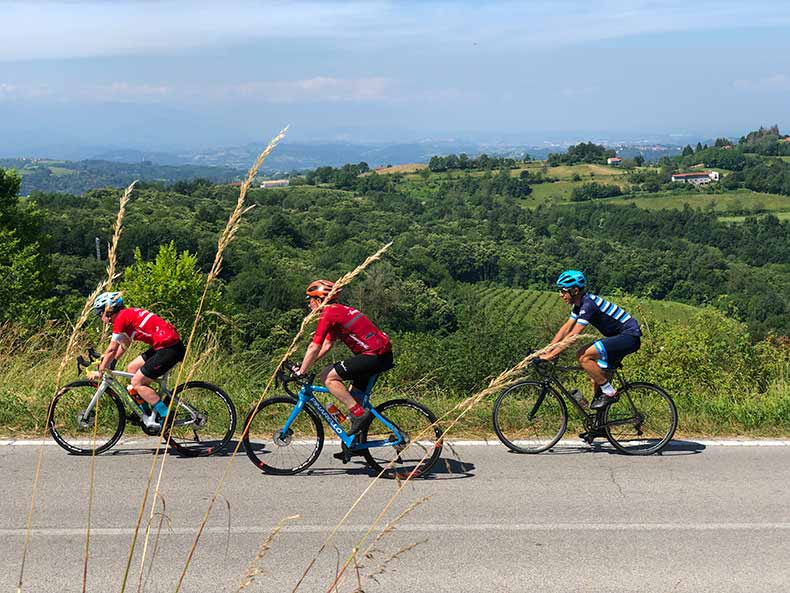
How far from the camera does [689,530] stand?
17.7ft

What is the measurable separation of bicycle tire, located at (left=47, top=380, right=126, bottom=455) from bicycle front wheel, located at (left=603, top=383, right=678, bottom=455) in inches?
182

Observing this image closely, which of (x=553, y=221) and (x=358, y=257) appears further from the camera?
(x=553, y=221)

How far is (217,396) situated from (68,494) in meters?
1.73

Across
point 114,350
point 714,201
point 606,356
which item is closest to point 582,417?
point 606,356

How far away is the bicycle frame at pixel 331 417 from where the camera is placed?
6721 millimetres

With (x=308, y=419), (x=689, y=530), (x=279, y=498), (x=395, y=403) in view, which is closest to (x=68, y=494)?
(x=279, y=498)

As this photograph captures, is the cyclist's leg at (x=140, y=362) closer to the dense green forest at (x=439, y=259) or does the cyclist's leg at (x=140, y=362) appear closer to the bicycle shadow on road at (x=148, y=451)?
the bicycle shadow on road at (x=148, y=451)

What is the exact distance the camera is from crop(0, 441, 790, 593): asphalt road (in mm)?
4672

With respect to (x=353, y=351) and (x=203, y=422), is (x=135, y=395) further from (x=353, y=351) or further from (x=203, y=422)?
(x=353, y=351)

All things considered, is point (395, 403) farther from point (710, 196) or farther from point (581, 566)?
point (710, 196)

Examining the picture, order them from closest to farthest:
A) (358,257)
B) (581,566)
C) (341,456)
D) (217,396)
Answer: (581,566) < (341,456) < (217,396) < (358,257)

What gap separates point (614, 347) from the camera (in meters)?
7.25

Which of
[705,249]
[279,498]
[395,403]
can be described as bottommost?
[705,249]

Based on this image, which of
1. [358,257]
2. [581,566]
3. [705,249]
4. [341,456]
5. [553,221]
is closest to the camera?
[581,566]
